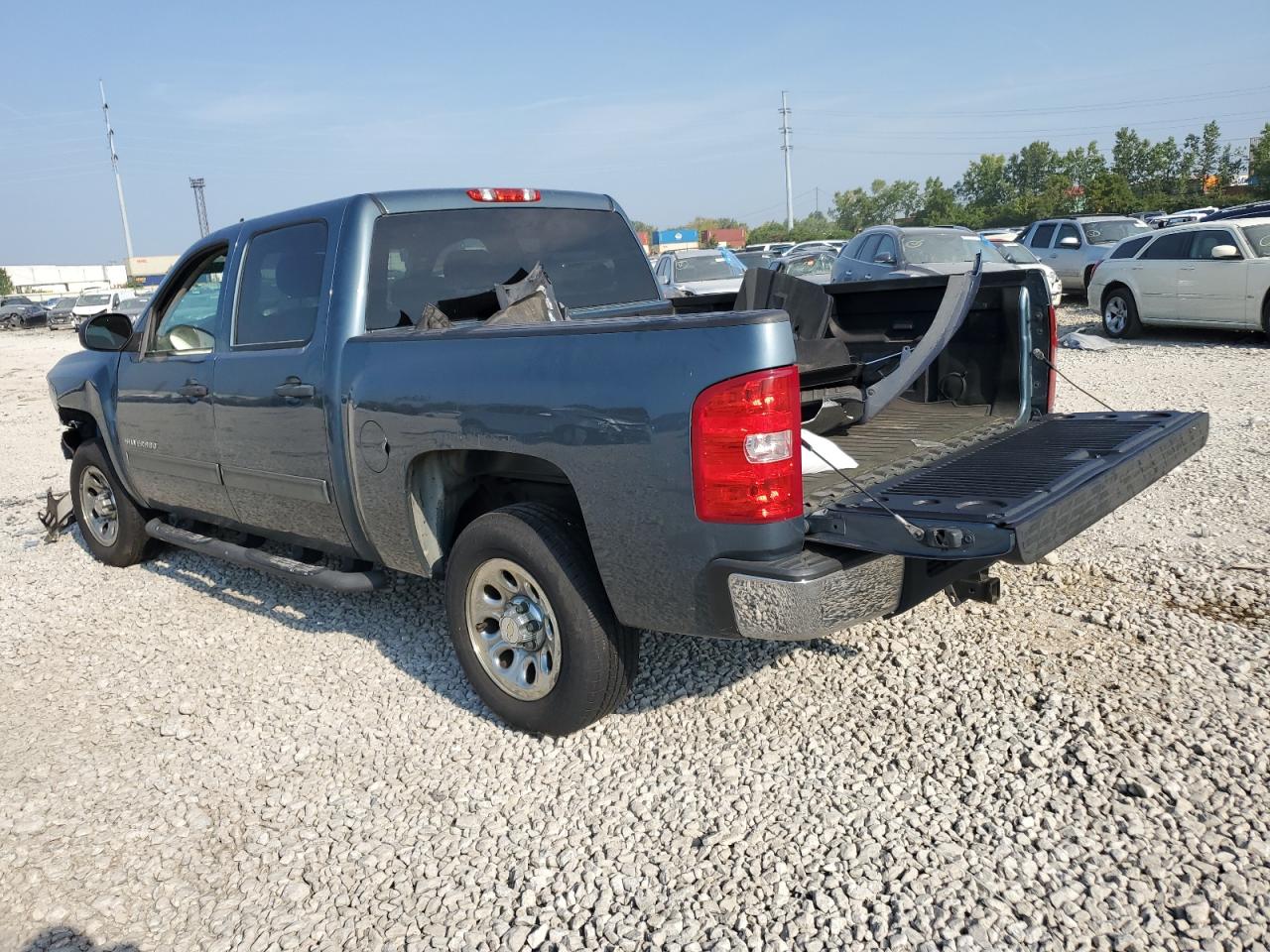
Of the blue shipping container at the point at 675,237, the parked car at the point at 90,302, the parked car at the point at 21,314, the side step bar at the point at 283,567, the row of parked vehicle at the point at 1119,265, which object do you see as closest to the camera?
the side step bar at the point at 283,567

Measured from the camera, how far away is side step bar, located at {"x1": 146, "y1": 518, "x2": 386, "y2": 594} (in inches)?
169

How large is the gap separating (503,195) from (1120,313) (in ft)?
41.0

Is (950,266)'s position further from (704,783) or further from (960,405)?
(704,783)

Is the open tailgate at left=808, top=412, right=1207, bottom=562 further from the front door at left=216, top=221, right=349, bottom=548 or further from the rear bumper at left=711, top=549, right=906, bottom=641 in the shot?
the front door at left=216, top=221, right=349, bottom=548

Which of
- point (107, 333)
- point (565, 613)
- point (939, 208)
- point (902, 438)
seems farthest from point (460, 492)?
point (939, 208)

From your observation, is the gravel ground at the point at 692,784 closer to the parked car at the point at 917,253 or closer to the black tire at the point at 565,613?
the black tire at the point at 565,613

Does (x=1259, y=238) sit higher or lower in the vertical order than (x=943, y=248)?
lower

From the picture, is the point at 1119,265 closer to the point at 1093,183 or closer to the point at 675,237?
the point at 1093,183

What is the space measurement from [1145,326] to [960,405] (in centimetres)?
1166

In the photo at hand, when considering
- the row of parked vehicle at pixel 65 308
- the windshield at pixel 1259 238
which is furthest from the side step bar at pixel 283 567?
the row of parked vehicle at pixel 65 308

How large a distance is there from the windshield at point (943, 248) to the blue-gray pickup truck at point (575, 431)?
1045 centimetres

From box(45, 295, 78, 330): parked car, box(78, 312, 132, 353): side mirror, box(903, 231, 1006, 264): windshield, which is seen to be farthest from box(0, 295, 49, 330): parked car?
box(78, 312, 132, 353): side mirror

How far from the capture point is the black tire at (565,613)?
334 centimetres

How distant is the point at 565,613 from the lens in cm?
335
